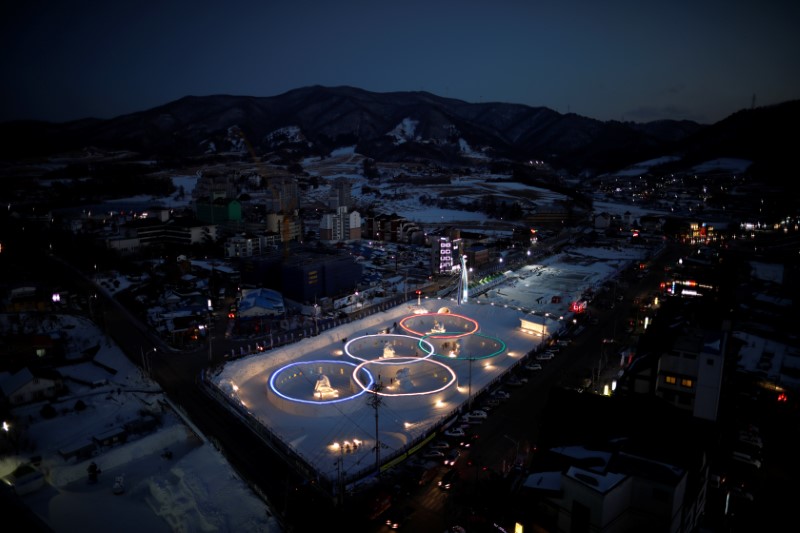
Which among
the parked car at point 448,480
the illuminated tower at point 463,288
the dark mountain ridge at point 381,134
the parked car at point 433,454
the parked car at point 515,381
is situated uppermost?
the dark mountain ridge at point 381,134

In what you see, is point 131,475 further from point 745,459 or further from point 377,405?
point 745,459

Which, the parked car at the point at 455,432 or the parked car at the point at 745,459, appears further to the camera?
the parked car at the point at 455,432

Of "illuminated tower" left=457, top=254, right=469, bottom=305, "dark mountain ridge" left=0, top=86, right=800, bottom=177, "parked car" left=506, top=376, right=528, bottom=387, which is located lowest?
"parked car" left=506, top=376, right=528, bottom=387

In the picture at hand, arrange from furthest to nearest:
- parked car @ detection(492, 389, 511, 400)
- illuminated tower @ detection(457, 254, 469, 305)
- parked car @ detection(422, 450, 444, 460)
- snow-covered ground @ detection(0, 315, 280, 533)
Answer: illuminated tower @ detection(457, 254, 469, 305)
parked car @ detection(492, 389, 511, 400)
parked car @ detection(422, 450, 444, 460)
snow-covered ground @ detection(0, 315, 280, 533)

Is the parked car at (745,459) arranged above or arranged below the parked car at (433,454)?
above

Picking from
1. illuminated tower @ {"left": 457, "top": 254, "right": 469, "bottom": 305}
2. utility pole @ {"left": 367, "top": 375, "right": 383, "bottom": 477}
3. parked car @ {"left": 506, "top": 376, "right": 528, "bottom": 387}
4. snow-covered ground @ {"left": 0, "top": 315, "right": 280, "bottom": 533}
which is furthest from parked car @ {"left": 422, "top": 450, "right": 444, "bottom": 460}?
illuminated tower @ {"left": 457, "top": 254, "right": 469, "bottom": 305}

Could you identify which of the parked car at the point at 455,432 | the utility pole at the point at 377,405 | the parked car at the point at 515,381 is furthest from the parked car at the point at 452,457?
the parked car at the point at 515,381

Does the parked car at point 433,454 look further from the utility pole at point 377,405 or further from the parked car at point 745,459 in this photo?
the parked car at point 745,459

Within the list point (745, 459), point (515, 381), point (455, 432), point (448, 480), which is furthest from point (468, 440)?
point (745, 459)

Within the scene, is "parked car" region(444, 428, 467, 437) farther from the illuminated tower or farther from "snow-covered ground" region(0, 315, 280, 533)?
the illuminated tower

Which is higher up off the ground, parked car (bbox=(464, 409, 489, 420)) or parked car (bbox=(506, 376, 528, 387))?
parked car (bbox=(464, 409, 489, 420))
